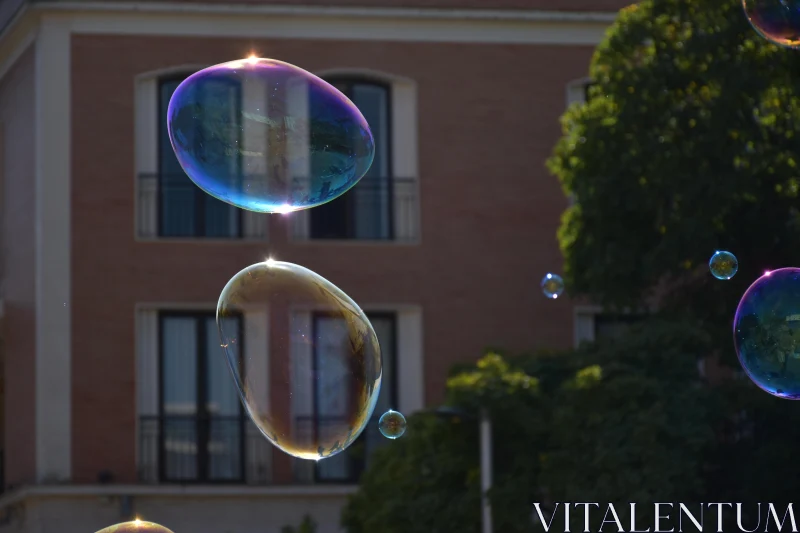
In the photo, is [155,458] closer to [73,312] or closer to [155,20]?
[73,312]

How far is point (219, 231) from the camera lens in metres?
21.2

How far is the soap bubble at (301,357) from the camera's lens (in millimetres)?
11398

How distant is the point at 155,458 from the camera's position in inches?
811

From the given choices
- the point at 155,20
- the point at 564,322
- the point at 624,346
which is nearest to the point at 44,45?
the point at 155,20

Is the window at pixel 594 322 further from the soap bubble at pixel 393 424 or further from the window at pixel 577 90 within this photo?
the soap bubble at pixel 393 424

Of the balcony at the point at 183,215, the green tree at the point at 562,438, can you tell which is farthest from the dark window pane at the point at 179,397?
the green tree at the point at 562,438

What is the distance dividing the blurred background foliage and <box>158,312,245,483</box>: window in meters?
4.23

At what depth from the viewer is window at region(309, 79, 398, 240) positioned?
21422 mm

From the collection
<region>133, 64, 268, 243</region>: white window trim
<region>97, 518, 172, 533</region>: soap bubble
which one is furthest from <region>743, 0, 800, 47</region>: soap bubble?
<region>133, 64, 268, 243</region>: white window trim

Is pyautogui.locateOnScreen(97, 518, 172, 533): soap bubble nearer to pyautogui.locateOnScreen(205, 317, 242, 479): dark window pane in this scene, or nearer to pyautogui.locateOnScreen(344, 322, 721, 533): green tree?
pyautogui.locateOnScreen(344, 322, 721, 533): green tree

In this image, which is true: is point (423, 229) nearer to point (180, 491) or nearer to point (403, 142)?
point (403, 142)

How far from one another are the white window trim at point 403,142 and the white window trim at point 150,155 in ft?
4.06

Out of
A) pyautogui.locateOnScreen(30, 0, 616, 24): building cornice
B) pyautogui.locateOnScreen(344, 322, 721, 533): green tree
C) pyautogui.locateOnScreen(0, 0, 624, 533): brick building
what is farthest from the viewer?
pyautogui.locateOnScreen(30, 0, 616, 24): building cornice

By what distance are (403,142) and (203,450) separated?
4.33 metres
